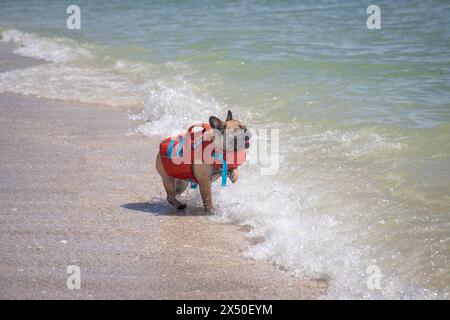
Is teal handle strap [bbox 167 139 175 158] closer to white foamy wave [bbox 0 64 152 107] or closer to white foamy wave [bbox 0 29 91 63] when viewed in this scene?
white foamy wave [bbox 0 64 152 107]

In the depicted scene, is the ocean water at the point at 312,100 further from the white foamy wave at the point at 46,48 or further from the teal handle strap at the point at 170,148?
the teal handle strap at the point at 170,148

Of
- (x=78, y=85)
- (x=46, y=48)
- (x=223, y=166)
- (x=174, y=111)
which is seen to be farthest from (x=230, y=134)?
(x=46, y=48)

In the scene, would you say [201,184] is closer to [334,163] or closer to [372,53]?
[334,163]

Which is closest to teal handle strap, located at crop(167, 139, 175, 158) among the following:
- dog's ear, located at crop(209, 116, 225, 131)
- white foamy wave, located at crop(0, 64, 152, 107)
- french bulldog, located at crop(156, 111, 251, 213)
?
french bulldog, located at crop(156, 111, 251, 213)

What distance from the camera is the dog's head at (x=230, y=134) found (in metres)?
6.09

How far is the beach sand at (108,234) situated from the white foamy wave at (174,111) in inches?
16.5

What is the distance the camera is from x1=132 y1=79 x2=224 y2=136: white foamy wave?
953 centimetres

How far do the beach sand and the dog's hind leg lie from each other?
Answer: 9 cm

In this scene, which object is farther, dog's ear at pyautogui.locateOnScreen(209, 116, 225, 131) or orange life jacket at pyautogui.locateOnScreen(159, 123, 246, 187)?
orange life jacket at pyautogui.locateOnScreen(159, 123, 246, 187)

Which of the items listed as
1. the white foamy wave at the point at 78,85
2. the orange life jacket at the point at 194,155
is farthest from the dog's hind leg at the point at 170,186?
the white foamy wave at the point at 78,85

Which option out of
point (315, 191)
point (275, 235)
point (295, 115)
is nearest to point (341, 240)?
point (275, 235)

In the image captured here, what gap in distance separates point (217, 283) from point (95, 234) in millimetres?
1386

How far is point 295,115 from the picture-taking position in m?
9.71

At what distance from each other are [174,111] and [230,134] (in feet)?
13.6
